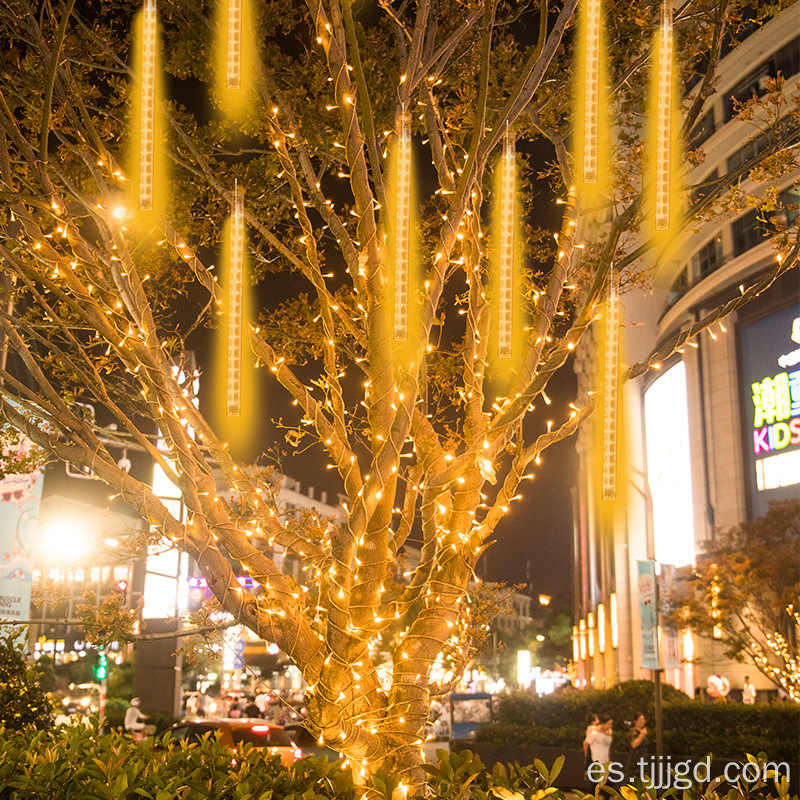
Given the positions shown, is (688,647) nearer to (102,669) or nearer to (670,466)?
(670,466)

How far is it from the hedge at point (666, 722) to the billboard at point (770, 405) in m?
11.6

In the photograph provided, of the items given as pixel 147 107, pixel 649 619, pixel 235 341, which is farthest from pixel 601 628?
pixel 147 107

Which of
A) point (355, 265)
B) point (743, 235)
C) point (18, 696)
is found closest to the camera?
point (355, 265)

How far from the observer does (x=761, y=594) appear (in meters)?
22.4

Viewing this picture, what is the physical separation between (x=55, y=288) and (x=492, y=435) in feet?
9.44

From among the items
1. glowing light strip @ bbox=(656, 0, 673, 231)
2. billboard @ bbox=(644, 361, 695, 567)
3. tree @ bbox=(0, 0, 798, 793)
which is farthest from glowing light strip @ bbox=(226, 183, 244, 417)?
billboard @ bbox=(644, 361, 695, 567)

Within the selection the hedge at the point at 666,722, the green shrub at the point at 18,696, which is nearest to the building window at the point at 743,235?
the hedge at the point at 666,722

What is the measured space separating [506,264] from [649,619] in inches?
278

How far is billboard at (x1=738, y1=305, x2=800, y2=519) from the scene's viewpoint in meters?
26.6

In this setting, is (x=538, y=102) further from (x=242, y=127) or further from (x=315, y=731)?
(x=315, y=731)

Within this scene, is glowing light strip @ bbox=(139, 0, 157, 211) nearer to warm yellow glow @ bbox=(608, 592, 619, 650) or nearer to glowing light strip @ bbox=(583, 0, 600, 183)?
glowing light strip @ bbox=(583, 0, 600, 183)

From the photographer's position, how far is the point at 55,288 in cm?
550

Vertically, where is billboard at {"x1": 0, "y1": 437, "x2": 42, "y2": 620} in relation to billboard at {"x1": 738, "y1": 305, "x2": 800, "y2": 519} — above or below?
below

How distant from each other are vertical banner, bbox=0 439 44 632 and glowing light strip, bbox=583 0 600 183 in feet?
42.0
